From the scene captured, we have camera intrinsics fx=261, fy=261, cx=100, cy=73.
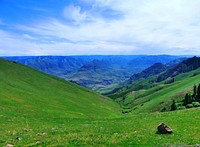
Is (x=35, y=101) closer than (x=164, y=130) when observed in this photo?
No

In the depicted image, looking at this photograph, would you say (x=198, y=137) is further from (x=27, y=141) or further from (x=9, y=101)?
(x=9, y=101)

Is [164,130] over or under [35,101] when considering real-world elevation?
over

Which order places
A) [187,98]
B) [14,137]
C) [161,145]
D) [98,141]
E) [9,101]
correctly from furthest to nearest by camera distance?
[187,98]
[9,101]
[14,137]
[98,141]
[161,145]

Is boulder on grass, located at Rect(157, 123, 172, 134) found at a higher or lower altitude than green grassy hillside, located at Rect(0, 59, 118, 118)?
higher

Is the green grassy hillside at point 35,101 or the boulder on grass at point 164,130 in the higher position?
the boulder on grass at point 164,130

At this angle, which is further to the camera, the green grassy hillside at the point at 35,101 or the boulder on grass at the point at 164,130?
the green grassy hillside at the point at 35,101

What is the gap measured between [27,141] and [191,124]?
21.3 meters

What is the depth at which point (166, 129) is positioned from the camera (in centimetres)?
2981

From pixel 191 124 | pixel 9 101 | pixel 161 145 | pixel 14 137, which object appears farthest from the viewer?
pixel 9 101

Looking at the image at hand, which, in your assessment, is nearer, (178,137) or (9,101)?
(178,137)

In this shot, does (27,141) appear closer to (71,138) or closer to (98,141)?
(71,138)

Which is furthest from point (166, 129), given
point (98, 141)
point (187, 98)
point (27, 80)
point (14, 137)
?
point (27, 80)

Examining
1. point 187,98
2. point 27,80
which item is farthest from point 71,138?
point 27,80

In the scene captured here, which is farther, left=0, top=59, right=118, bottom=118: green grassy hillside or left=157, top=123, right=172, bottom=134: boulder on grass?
left=0, top=59, right=118, bottom=118: green grassy hillside
